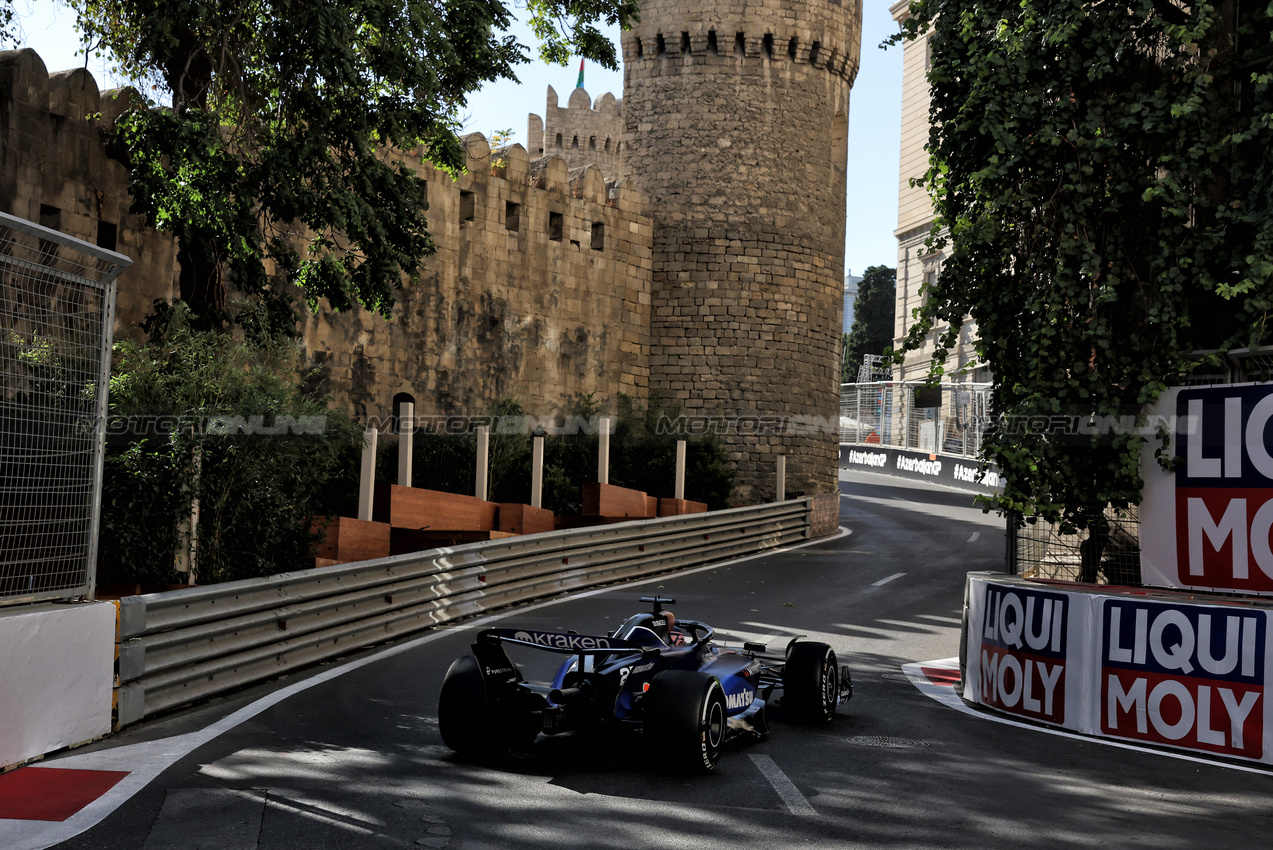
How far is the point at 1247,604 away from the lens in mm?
8148

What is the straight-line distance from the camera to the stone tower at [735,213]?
30469mm

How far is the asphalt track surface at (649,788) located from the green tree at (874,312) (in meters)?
78.0

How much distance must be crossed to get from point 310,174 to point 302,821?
9571 mm

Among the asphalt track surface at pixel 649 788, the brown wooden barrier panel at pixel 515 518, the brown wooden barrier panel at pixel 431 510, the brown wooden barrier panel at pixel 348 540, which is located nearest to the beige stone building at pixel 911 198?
the brown wooden barrier panel at pixel 515 518

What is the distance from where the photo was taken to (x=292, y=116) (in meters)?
13.4

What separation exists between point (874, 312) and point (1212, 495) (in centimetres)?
7921

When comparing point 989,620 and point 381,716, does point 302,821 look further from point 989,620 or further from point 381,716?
point 989,620

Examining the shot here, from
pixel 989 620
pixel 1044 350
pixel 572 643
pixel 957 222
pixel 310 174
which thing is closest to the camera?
pixel 572 643

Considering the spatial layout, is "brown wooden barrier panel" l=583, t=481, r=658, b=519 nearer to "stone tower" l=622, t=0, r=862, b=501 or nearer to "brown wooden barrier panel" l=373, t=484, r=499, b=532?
"brown wooden barrier panel" l=373, t=484, r=499, b=532

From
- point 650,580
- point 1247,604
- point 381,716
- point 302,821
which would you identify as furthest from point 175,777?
point 650,580

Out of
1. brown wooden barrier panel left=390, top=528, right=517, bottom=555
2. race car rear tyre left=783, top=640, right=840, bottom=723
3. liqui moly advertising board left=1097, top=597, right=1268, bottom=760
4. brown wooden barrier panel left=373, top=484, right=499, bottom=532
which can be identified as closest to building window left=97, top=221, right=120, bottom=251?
brown wooden barrier panel left=373, top=484, right=499, bottom=532

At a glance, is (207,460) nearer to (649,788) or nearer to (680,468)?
(649,788)

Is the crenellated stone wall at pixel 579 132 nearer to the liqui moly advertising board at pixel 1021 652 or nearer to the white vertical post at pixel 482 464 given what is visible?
the white vertical post at pixel 482 464

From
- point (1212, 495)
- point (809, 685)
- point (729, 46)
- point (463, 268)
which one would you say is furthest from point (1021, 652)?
point (729, 46)
